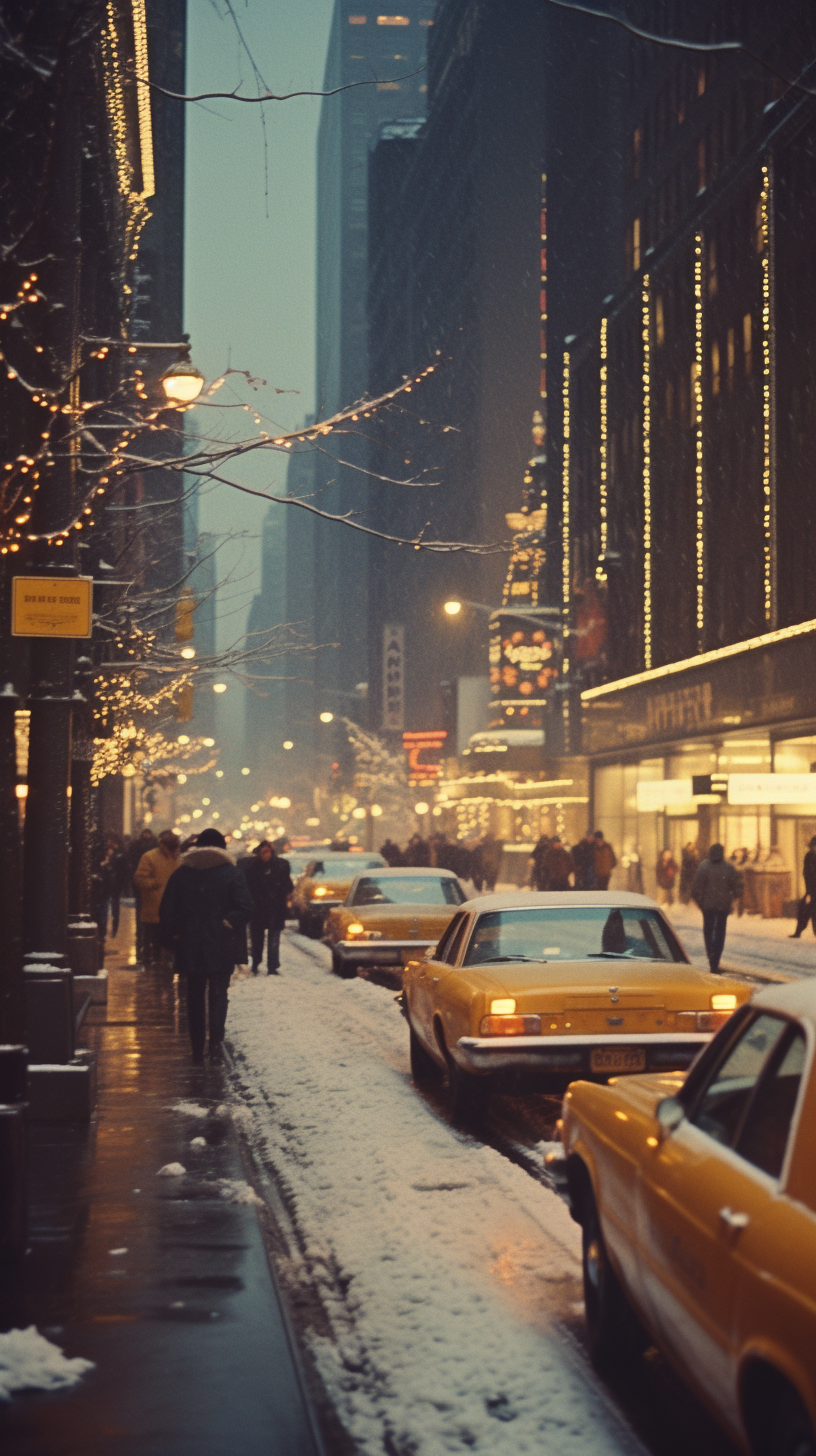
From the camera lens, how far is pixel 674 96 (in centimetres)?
5212

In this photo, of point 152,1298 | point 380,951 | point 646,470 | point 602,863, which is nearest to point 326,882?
point 602,863

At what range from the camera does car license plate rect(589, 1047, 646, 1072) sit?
9.76m

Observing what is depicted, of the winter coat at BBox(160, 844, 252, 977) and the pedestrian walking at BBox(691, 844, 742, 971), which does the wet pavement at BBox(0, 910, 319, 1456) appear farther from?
the pedestrian walking at BBox(691, 844, 742, 971)

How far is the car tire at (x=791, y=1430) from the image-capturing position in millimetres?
3399

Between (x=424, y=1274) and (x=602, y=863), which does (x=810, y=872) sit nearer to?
(x=602, y=863)

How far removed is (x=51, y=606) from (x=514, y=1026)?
3.72m

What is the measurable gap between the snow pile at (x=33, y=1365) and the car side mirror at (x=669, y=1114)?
6.42 feet

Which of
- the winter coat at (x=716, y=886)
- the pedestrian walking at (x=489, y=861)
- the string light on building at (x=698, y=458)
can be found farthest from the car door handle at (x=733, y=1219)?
the pedestrian walking at (x=489, y=861)

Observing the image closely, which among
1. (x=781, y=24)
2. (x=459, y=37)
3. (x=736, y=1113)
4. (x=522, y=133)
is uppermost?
(x=459, y=37)

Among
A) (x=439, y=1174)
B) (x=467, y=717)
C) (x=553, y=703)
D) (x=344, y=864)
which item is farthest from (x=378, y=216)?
(x=439, y=1174)

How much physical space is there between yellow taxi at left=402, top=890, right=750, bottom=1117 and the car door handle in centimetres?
511

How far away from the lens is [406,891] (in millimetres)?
22281

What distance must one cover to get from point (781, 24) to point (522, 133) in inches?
3242

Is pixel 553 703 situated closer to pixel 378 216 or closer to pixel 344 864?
pixel 344 864
